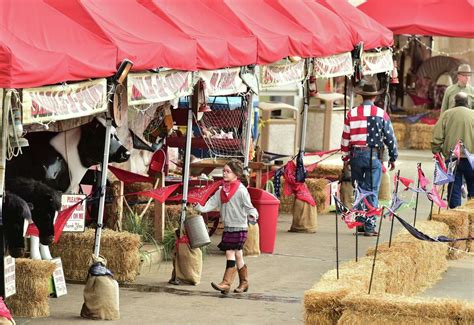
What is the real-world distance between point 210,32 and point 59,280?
3265 mm

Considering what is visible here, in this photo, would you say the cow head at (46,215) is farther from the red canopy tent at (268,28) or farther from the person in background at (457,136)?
the person in background at (457,136)

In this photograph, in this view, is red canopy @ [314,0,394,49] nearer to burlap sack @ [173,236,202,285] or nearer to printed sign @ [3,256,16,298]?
burlap sack @ [173,236,202,285]

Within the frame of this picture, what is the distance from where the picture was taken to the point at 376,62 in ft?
68.0

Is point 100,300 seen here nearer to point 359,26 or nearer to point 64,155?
point 64,155

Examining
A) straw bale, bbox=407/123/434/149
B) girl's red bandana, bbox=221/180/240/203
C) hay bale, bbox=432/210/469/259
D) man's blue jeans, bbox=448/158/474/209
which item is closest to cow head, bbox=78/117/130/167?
girl's red bandana, bbox=221/180/240/203

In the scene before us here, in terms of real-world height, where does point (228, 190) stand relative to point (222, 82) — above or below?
below

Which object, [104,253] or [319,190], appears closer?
[104,253]

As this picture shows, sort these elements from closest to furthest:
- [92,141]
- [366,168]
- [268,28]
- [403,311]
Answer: [403,311], [92,141], [268,28], [366,168]

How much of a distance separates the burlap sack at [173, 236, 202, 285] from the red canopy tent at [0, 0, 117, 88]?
2589 millimetres

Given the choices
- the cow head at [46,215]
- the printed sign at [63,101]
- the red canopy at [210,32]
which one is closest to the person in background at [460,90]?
the red canopy at [210,32]

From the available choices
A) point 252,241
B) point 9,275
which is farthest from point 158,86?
point 252,241

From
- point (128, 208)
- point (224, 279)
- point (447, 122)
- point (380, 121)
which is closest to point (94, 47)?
point (224, 279)

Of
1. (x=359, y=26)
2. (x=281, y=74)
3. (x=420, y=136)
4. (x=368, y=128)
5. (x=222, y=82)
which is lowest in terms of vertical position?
(x=420, y=136)

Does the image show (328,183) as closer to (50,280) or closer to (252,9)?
(252,9)
